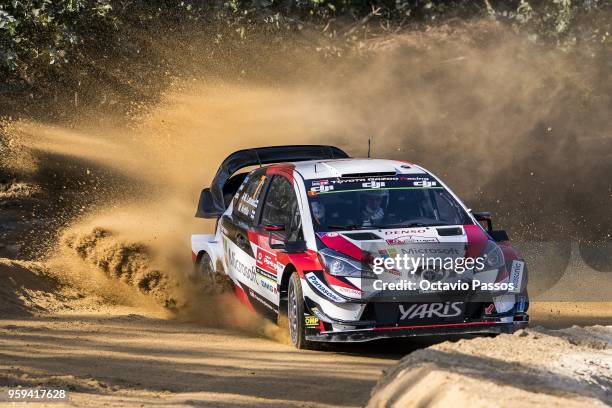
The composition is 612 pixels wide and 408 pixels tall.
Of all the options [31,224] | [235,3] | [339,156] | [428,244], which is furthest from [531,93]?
[428,244]

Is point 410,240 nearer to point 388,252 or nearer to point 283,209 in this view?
point 388,252

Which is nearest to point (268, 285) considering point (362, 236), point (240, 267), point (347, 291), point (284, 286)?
point (284, 286)

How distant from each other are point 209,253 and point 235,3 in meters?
7.77

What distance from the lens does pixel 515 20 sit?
73.1 feet

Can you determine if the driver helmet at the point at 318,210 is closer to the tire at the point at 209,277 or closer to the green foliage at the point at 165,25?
the tire at the point at 209,277

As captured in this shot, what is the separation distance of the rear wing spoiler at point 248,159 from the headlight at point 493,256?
2.66m

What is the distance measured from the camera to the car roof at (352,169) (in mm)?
10078

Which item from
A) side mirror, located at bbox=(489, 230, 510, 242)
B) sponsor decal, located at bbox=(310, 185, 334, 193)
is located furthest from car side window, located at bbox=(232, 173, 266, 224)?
side mirror, located at bbox=(489, 230, 510, 242)

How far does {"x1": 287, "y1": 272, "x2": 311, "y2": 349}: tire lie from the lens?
356 inches

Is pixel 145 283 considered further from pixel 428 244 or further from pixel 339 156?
pixel 428 244

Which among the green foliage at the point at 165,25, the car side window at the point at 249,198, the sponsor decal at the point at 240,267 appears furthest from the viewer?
the green foliage at the point at 165,25

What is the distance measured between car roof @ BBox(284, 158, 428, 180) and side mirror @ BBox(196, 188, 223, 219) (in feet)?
4.13

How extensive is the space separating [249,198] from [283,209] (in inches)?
Result: 31.6

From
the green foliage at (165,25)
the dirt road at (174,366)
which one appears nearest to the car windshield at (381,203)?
the dirt road at (174,366)
